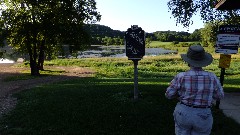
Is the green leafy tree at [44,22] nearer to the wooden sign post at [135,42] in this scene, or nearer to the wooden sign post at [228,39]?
the wooden sign post at [135,42]

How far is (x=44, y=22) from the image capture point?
33812 mm

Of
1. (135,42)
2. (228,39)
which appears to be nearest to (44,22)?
(135,42)

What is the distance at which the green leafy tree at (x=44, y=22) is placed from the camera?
33.3 meters

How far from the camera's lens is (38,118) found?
39.3 feet

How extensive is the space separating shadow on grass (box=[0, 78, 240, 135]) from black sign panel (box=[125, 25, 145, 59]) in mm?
1881

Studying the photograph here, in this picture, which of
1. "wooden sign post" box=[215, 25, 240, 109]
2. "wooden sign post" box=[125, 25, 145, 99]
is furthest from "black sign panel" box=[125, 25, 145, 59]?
"wooden sign post" box=[215, 25, 240, 109]

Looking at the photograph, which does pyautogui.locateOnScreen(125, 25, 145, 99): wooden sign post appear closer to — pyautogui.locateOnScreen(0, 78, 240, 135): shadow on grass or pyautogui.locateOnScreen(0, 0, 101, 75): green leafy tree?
pyautogui.locateOnScreen(0, 78, 240, 135): shadow on grass

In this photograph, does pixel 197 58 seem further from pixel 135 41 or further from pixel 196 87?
pixel 135 41

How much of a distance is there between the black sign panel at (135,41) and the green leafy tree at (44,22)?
69.7 feet

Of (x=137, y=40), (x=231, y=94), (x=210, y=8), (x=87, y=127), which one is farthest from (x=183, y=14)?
(x=87, y=127)

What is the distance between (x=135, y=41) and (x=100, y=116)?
347 cm

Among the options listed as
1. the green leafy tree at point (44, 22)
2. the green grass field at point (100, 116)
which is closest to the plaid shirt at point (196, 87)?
the green grass field at point (100, 116)

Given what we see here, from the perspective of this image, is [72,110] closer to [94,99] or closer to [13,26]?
[94,99]

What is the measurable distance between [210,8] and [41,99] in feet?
53.4
